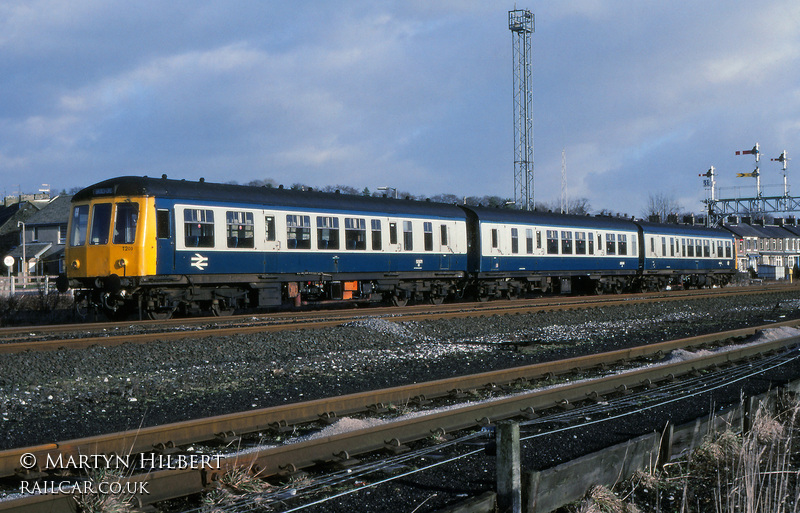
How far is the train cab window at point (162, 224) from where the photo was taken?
54.5 ft

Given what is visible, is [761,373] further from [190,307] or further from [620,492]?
[190,307]

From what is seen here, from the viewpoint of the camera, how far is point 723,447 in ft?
20.8

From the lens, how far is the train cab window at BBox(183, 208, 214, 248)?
1716 centimetres


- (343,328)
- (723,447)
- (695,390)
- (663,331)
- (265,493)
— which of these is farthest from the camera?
(663,331)

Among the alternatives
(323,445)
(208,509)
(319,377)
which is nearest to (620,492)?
(323,445)

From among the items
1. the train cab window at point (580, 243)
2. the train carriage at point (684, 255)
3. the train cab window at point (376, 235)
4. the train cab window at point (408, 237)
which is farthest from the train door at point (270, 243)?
the train carriage at point (684, 255)

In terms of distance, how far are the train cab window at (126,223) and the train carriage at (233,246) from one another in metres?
0.02

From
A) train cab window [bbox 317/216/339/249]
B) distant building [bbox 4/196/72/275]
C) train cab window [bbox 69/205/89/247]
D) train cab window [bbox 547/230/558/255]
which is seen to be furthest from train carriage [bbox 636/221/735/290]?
distant building [bbox 4/196/72/275]

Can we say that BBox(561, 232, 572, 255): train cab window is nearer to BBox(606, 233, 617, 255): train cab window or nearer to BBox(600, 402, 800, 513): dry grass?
BBox(606, 233, 617, 255): train cab window

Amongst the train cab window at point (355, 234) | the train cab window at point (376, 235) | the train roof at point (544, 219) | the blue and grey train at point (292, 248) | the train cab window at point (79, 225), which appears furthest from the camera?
the train roof at point (544, 219)

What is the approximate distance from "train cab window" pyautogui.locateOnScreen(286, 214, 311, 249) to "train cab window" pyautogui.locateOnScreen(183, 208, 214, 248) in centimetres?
237

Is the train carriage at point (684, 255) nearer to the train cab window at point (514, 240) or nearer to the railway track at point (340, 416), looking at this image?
the train cab window at point (514, 240)

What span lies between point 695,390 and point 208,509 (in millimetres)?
6715

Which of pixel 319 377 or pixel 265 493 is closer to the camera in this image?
pixel 265 493
